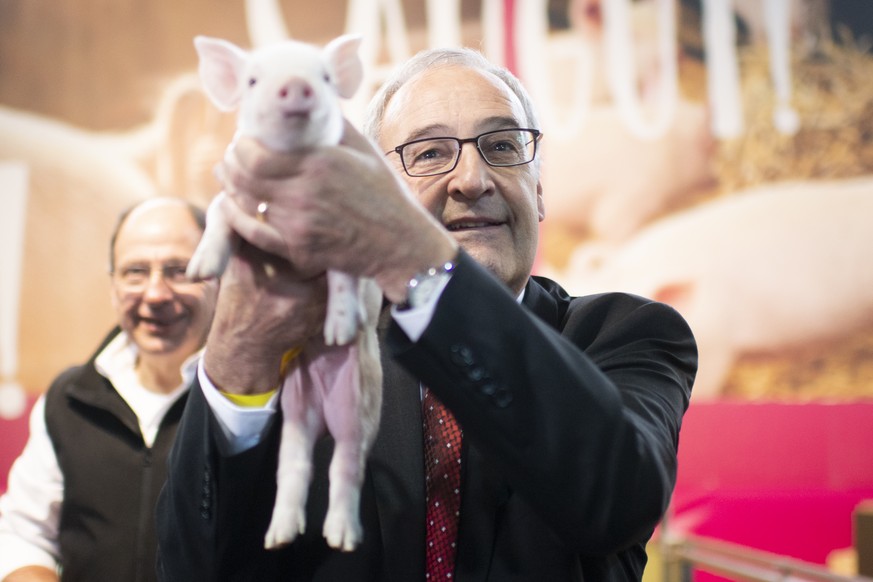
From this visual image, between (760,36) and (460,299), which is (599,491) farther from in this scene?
(760,36)

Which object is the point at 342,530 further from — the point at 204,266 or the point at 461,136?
the point at 461,136

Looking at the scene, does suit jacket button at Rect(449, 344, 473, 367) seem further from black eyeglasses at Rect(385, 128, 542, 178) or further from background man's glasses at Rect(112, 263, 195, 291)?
background man's glasses at Rect(112, 263, 195, 291)

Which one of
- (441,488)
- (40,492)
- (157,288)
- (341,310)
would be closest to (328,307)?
(341,310)

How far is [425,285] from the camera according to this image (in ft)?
3.07

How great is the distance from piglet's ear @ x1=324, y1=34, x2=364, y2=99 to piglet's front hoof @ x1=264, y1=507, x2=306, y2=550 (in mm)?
486

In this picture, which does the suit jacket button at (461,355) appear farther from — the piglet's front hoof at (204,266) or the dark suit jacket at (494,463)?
the piglet's front hoof at (204,266)

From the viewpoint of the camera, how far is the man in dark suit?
897mm

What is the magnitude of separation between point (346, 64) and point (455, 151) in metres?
0.46

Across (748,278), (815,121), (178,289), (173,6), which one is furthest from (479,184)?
(173,6)

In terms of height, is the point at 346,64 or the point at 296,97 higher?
the point at 346,64

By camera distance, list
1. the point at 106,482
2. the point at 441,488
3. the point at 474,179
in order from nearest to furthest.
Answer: the point at 441,488 → the point at 474,179 → the point at 106,482

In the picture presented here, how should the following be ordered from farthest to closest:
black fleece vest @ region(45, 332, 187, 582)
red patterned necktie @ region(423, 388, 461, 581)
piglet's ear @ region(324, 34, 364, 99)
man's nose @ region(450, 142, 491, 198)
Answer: black fleece vest @ region(45, 332, 187, 582) → man's nose @ region(450, 142, 491, 198) → red patterned necktie @ region(423, 388, 461, 581) → piglet's ear @ region(324, 34, 364, 99)

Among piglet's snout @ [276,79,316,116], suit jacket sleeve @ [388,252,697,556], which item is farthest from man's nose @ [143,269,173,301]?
piglet's snout @ [276,79,316,116]

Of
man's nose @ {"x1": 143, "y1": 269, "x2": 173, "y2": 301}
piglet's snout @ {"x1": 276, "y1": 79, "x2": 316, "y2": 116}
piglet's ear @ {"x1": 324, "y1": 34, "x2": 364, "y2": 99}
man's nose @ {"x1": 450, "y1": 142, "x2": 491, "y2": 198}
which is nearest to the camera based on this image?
piglet's snout @ {"x1": 276, "y1": 79, "x2": 316, "y2": 116}
